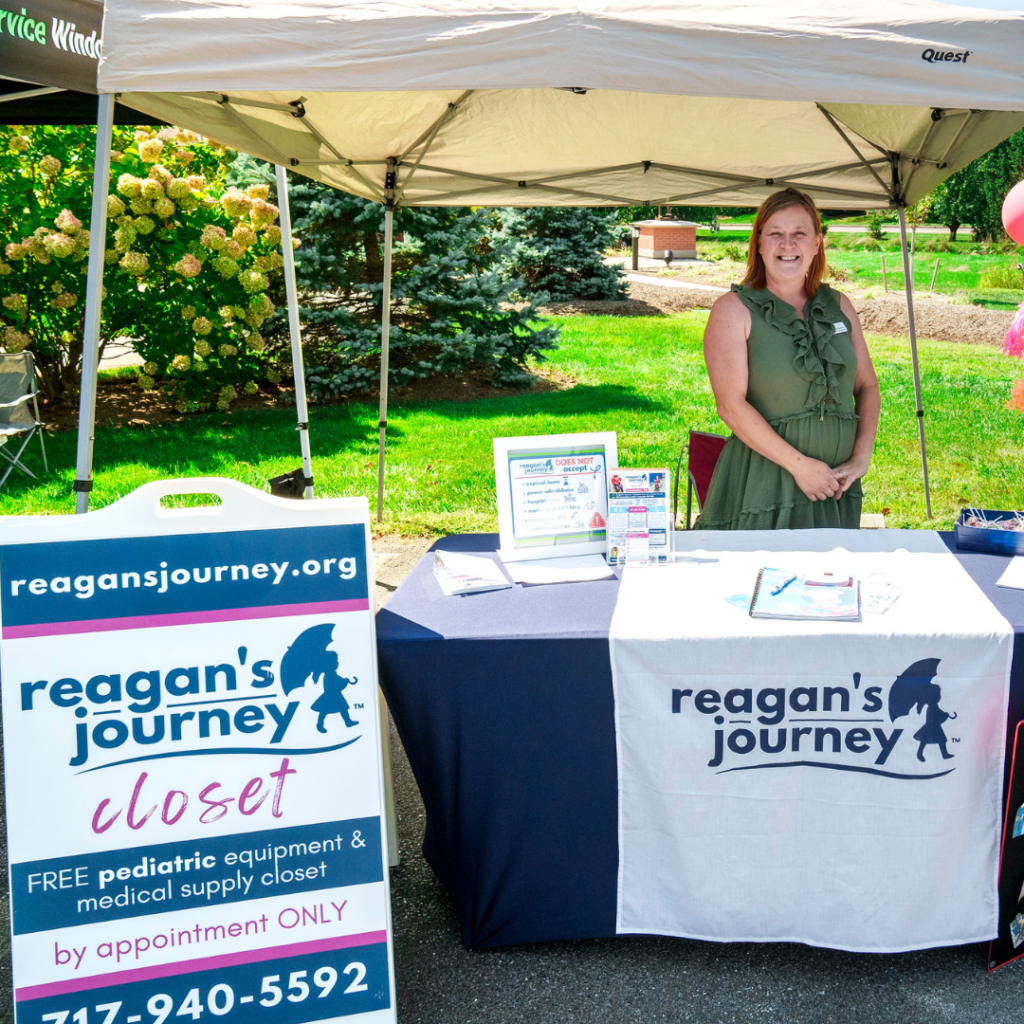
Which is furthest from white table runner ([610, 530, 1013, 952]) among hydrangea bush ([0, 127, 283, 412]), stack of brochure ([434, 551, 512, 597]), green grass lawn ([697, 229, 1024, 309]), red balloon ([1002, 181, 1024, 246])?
green grass lawn ([697, 229, 1024, 309])

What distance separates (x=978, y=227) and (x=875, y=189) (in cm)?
2754

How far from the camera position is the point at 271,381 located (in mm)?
9172

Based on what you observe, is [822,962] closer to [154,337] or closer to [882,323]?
[154,337]

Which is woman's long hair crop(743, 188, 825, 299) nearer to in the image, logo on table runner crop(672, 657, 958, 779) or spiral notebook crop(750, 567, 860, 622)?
spiral notebook crop(750, 567, 860, 622)

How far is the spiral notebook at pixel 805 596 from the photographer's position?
6.87ft

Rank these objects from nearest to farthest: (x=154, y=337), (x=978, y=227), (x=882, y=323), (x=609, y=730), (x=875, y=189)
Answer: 1. (x=609, y=730)
2. (x=875, y=189)
3. (x=154, y=337)
4. (x=882, y=323)
5. (x=978, y=227)

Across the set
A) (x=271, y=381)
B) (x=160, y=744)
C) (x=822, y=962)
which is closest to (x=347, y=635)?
(x=160, y=744)

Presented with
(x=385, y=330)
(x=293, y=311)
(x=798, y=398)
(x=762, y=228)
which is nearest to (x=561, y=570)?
(x=798, y=398)

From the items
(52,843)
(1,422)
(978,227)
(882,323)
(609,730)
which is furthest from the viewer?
(978,227)

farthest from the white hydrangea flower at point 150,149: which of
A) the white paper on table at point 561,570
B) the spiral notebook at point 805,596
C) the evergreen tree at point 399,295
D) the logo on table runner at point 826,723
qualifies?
the logo on table runner at point 826,723

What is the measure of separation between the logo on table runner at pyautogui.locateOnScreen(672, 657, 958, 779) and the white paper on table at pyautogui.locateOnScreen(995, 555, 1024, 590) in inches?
17.3

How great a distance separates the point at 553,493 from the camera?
8.30 feet

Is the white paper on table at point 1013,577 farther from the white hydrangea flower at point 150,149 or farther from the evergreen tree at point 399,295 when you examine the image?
the white hydrangea flower at point 150,149

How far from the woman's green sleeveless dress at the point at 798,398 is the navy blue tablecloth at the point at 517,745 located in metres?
0.96
